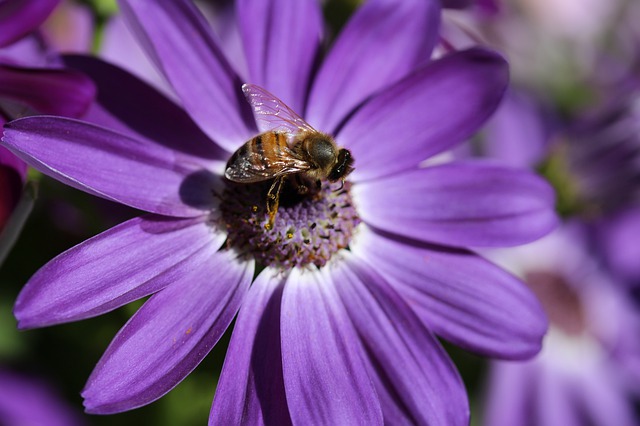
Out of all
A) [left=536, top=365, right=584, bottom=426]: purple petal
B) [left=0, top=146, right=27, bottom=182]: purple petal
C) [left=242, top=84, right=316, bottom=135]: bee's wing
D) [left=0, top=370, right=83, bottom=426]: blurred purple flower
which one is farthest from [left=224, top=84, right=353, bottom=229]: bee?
[left=536, top=365, right=584, bottom=426]: purple petal

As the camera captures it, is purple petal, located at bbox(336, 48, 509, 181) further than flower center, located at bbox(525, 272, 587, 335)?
No

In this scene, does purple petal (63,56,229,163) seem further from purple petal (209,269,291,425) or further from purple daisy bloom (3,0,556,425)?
purple petal (209,269,291,425)

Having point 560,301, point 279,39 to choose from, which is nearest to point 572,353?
point 560,301

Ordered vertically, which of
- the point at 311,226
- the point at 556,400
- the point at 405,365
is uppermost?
the point at 311,226

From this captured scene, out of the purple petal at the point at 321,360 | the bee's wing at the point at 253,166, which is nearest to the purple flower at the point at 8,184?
the bee's wing at the point at 253,166

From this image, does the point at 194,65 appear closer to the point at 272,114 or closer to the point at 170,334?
the point at 272,114

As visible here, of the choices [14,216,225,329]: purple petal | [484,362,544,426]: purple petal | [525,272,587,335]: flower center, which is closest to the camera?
[14,216,225,329]: purple petal

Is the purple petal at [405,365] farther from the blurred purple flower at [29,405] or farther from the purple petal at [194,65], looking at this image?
the blurred purple flower at [29,405]
